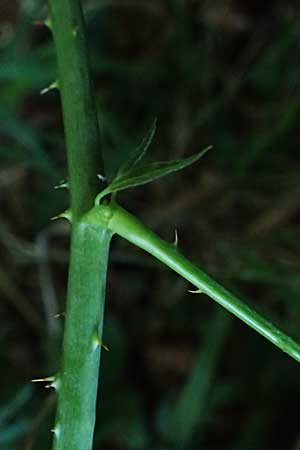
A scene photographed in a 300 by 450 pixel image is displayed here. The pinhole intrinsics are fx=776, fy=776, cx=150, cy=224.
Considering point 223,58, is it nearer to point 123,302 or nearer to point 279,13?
point 279,13

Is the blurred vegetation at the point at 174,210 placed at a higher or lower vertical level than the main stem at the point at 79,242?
higher

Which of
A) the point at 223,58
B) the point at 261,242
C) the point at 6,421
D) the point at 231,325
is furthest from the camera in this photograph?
the point at 223,58

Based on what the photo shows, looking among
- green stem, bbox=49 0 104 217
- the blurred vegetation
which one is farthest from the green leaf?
the blurred vegetation

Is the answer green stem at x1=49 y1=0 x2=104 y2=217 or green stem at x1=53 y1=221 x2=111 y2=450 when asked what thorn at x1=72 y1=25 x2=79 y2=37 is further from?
green stem at x1=53 y1=221 x2=111 y2=450

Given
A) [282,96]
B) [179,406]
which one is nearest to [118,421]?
[179,406]

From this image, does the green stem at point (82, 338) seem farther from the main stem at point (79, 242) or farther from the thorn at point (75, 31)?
the thorn at point (75, 31)

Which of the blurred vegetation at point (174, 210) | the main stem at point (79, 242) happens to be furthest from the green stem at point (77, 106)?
the blurred vegetation at point (174, 210)
